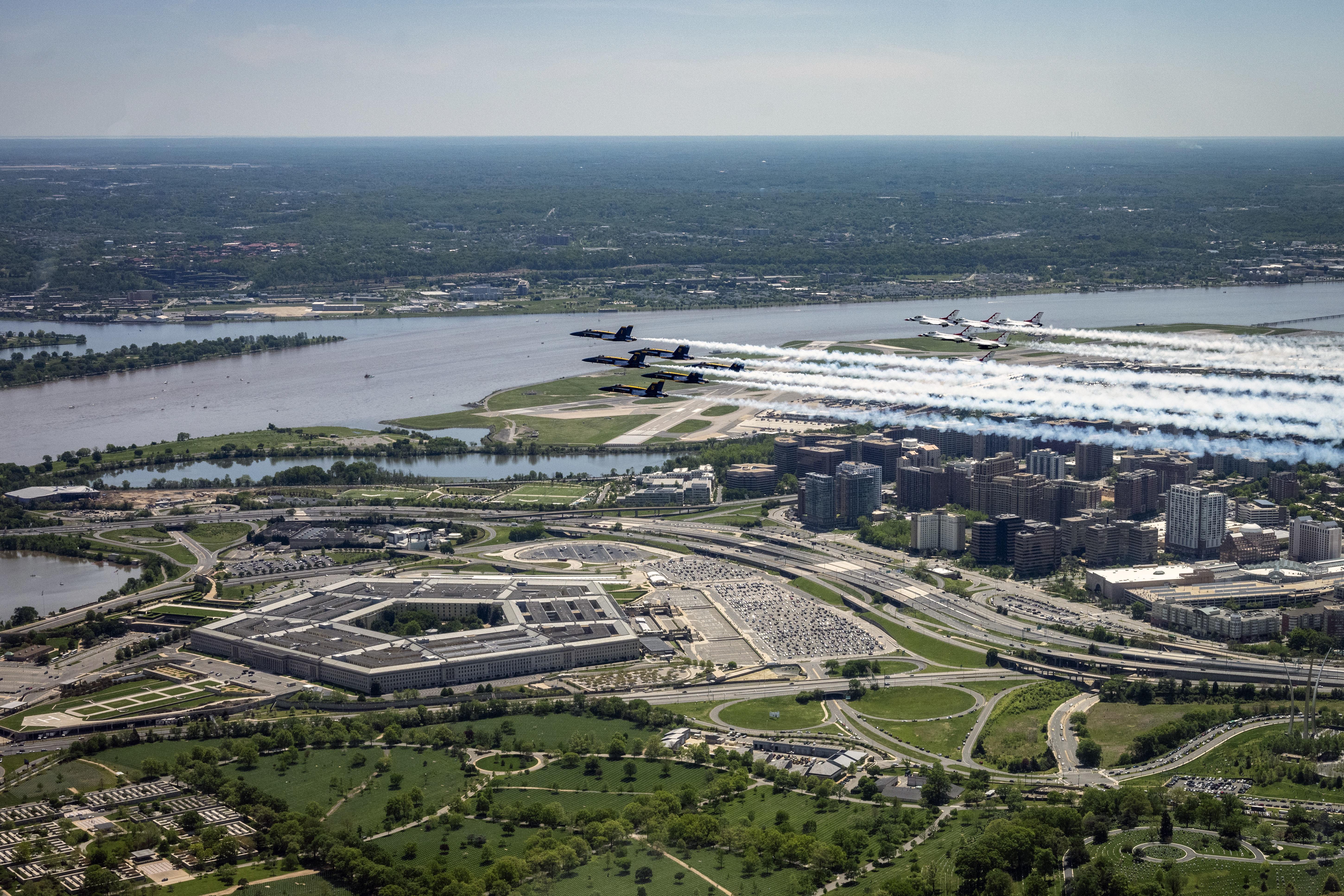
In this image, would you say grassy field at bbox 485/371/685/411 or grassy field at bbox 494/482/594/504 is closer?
grassy field at bbox 494/482/594/504

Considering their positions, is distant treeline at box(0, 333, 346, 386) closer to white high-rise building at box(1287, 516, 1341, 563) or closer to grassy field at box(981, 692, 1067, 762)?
white high-rise building at box(1287, 516, 1341, 563)

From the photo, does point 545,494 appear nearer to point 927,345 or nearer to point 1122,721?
point 1122,721

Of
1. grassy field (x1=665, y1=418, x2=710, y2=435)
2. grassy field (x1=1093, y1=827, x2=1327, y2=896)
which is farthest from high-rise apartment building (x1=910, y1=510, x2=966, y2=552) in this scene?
grassy field (x1=1093, y1=827, x2=1327, y2=896)

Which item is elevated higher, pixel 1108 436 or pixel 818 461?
pixel 1108 436

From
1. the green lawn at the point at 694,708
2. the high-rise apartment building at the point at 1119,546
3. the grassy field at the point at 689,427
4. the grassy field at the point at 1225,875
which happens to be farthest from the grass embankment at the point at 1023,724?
the grassy field at the point at 689,427

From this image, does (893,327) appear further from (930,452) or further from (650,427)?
(930,452)

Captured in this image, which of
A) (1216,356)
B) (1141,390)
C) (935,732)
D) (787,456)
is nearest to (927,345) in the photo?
(787,456)
